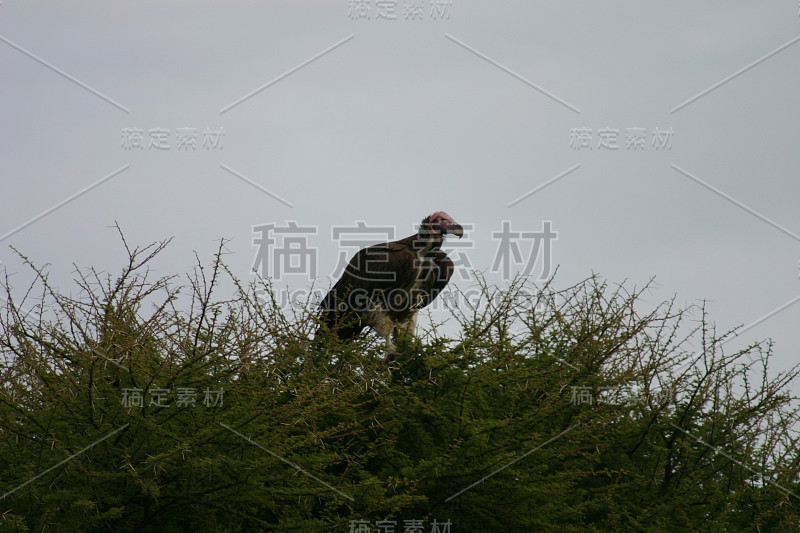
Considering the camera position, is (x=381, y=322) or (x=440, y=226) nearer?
(x=381, y=322)

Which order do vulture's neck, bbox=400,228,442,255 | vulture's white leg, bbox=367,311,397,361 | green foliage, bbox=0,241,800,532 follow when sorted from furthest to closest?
1. vulture's neck, bbox=400,228,442,255
2. vulture's white leg, bbox=367,311,397,361
3. green foliage, bbox=0,241,800,532

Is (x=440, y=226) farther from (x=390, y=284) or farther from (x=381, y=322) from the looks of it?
(x=381, y=322)

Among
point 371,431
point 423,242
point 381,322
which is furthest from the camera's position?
point 423,242

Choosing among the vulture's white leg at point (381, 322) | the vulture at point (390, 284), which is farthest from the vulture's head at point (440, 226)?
the vulture's white leg at point (381, 322)

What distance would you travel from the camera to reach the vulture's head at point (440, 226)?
9047 mm

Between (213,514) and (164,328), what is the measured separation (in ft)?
3.55

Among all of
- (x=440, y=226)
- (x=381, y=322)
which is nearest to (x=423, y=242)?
(x=440, y=226)

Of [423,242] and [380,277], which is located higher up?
[423,242]

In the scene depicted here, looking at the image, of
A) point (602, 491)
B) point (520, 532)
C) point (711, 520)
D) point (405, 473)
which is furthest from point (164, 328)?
point (711, 520)

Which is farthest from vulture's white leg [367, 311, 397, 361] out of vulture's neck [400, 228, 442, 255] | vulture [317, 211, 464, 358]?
vulture's neck [400, 228, 442, 255]

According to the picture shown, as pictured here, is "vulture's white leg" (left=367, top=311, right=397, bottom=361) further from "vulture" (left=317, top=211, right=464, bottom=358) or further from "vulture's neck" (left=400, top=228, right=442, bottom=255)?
"vulture's neck" (left=400, top=228, right=442, bottom=255)

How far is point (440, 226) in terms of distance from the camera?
908cm

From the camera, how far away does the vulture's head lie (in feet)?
29.7

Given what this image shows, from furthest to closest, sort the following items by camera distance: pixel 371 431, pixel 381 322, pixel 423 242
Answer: pixel 423 242 → pixel 381 322 → pixel 371 431
